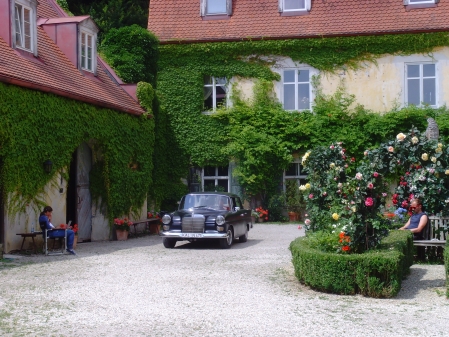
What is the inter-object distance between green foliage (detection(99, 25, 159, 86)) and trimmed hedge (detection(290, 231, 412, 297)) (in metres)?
14.3

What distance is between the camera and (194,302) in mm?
9352

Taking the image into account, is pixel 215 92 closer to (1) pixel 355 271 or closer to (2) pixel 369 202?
(2) pixel 369 202

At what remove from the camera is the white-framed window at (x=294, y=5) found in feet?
88.2

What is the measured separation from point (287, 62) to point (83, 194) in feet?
34.9

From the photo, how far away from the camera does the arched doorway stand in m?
19.4

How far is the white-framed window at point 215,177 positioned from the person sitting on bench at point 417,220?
13597 millimetres

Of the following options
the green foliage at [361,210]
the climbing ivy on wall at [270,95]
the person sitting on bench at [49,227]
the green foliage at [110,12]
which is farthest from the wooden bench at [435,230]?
the green foliage at [110,12]

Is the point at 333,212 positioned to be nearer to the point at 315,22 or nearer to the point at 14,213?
the point at 14,213

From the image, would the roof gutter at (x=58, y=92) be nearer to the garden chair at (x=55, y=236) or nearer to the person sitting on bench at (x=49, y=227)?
the person sitting on bench at (x=49, y=227)

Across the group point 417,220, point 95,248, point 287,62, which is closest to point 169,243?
point 95,248

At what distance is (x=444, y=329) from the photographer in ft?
25.3

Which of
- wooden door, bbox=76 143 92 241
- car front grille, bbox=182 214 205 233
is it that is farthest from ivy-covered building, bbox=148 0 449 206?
car front grille, bbox=182 214 205 233

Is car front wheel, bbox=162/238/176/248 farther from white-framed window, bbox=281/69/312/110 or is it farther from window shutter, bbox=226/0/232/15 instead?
window shutter, bbox=226/0/232/15

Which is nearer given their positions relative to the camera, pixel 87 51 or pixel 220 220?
pixel 220 220
